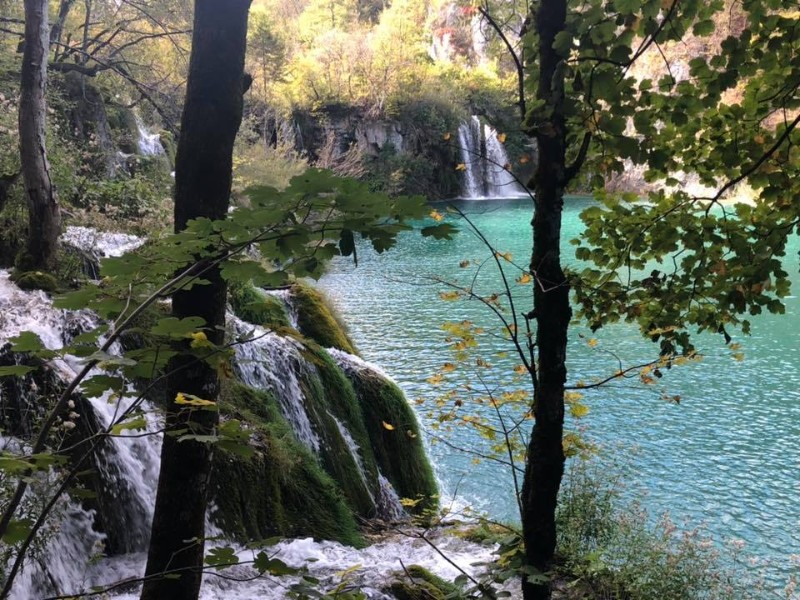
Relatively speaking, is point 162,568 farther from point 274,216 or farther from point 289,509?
point 289,509

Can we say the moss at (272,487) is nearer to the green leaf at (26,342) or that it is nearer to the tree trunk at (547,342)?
the tree trunk at (547,342)


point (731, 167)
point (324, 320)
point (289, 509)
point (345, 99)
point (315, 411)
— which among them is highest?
point (345, 99)

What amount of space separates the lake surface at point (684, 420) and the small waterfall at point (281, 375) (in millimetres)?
1661

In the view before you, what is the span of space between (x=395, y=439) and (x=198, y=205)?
17.0ft

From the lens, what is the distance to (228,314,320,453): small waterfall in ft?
19.1

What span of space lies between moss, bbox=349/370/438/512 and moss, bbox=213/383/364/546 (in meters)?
1.18

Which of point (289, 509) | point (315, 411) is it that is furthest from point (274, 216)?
point (315, 411)

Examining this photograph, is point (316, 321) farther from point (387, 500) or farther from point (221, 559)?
point (221, 559)

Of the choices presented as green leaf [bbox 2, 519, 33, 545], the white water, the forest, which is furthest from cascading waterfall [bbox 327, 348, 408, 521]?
green leaf [bbox 2, 519, 33, 545]

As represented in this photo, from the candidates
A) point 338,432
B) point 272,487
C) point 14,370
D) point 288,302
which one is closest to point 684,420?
point 338,432

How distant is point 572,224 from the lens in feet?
77.3

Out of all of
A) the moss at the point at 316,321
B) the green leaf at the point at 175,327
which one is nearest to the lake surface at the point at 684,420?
the moss at the point at 316,321

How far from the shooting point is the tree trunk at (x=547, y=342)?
1.90 metres

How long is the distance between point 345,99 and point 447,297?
32.8 m
